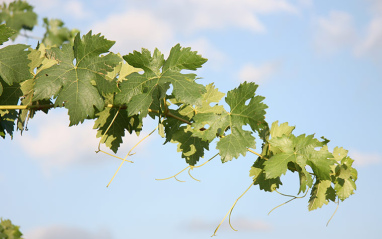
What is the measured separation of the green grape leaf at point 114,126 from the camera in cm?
252

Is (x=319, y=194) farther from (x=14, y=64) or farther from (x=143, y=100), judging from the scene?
(x=14, y=64)

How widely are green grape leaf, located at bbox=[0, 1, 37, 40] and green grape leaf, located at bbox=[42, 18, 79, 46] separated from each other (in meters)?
0.51

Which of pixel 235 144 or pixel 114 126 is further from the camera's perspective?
pixel 114 126

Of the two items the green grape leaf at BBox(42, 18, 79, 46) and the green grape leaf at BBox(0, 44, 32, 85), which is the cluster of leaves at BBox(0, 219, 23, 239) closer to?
the green grape leaf at BBox(0, 44, 32, 85)

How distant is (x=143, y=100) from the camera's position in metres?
2.15

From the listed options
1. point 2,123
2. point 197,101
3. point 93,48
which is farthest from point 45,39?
point 197,101

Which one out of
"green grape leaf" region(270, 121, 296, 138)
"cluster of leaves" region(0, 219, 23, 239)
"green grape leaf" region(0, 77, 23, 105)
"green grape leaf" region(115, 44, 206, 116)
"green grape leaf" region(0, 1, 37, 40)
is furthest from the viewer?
"green grape leaf" region(0, 1, 37, 40)

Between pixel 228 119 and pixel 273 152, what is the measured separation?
379 mm

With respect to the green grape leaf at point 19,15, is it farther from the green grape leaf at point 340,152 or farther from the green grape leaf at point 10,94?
the green grape leaf at point 340,152

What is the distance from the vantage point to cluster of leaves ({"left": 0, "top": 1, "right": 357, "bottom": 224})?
7.04ft

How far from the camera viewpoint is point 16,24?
5523 millimetres

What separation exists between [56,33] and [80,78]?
4422 millimetres

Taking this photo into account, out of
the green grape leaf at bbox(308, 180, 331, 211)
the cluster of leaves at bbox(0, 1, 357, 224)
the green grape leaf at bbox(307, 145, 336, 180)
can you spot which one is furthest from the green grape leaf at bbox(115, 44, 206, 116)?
the green grape leaf at bbox(308, 180, 331, 211)

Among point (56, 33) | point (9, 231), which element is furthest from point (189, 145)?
point (56, 33)
